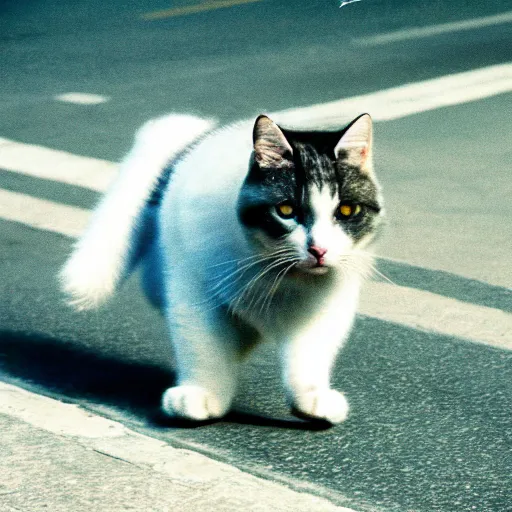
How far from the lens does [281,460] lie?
12.2ft

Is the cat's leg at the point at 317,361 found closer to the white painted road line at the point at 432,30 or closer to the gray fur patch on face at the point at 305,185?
the gray fur patch on face at the point at 305,185

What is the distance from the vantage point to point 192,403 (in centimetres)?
384

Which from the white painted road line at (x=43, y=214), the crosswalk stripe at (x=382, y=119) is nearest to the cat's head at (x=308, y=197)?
the crosswalk stripe at (x=382, y=119)

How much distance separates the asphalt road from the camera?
3.78 meters

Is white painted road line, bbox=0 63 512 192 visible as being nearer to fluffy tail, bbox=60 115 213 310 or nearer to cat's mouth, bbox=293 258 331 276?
fluffy tail, bbox=60 115 213 310

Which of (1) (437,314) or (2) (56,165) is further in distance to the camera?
(2) (56,165)

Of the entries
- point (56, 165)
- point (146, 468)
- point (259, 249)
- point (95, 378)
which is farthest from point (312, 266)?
point (56, 165)

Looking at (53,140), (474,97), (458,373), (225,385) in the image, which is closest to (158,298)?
(225,385)

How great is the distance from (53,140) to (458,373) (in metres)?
4.14

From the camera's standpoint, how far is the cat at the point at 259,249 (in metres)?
3.54

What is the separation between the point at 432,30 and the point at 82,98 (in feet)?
13.2

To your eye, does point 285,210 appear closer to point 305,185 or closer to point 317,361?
point 305,185

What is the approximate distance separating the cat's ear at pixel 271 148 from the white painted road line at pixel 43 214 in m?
2.58

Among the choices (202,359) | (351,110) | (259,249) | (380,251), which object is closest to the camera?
(259,249)
